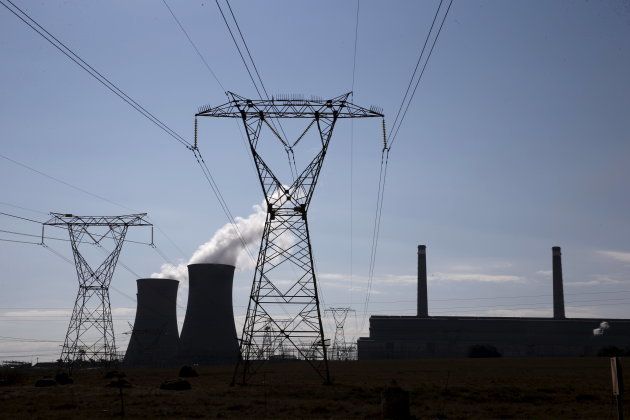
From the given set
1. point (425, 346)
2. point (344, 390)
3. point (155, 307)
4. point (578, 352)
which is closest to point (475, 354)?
point (425, 346)

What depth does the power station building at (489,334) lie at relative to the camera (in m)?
101

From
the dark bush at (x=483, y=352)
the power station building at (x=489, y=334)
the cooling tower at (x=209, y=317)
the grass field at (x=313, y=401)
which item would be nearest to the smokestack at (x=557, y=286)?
the power station building at (x=489, y=334)

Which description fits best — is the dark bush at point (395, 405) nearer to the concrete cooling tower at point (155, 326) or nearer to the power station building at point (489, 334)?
the concrete cooling tower at point (155, 326)

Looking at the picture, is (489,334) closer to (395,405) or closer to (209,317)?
(209,317)

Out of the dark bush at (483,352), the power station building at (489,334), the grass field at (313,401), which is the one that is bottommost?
the grass field at (313,401)

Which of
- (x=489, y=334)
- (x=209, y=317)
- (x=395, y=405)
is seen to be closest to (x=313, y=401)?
(x=395, y=405)

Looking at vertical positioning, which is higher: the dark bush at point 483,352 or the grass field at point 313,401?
the dark bush at point 483,352

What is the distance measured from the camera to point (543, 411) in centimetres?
2166

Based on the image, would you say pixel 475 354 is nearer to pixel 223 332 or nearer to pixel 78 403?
pixel 223 332

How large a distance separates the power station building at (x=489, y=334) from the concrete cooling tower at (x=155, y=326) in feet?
104

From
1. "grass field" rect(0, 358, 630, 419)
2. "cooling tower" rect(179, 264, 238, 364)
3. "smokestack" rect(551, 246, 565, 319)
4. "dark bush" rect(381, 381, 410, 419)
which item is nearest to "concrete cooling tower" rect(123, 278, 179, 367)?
"cooling tower" rect(179, 264, 238, 364)

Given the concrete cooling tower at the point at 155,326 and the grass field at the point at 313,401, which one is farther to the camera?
the concrete cooling tower at the point at 155,326

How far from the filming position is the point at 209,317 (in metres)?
68.6

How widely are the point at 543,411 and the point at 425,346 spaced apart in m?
81.2
